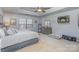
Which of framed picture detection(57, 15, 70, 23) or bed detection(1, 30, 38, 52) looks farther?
framed picture detection(57, 15, 70, 23)

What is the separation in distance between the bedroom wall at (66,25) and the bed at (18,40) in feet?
1.50

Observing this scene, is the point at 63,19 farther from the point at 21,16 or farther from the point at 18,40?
the point at 18,40

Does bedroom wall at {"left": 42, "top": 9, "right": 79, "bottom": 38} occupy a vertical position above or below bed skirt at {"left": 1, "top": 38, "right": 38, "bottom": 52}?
above

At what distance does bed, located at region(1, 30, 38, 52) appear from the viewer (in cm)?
180

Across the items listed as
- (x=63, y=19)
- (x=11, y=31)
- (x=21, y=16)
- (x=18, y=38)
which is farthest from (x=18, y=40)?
(x=63, y=19)

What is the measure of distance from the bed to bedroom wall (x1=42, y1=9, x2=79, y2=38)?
46 centimetres

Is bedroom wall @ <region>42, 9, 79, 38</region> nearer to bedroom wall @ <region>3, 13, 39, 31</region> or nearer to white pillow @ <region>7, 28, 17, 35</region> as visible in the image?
bedroom wall @ <region>3, 13, 39, 31</region>

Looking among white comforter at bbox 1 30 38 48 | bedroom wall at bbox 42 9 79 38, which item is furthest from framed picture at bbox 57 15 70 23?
white comforter at bbox 1 30 38 48

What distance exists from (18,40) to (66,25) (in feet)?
3.58

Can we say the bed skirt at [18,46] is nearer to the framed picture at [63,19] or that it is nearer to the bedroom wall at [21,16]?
the bedroom wall at [21,16]

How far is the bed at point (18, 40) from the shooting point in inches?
71.0
